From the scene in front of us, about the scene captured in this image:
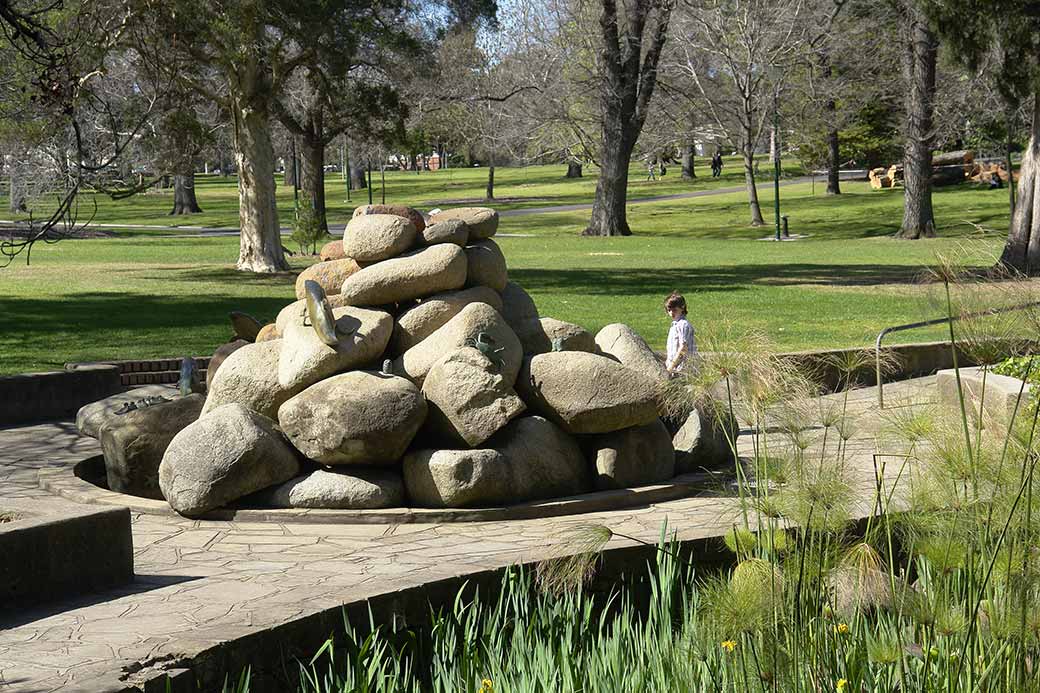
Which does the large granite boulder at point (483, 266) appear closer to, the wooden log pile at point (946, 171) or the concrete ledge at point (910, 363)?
the concrete ledge at point (910, 363)

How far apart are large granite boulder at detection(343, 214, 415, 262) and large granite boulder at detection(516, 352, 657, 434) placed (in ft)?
5.31

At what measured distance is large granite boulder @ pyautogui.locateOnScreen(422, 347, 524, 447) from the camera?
9.16 metres

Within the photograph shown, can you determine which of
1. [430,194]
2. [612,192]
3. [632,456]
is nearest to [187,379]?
[632,456]

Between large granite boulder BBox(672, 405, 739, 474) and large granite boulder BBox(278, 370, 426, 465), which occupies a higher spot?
large granite boulder BBox(278, 370, 426, 465)

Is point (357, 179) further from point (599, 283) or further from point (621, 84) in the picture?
point (599, 283)

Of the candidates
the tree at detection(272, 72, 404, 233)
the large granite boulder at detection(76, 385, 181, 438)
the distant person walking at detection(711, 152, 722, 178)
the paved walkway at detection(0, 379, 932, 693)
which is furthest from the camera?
the distant person walking at detection(711, 152, 722, 178)

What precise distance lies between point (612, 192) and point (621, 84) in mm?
3531

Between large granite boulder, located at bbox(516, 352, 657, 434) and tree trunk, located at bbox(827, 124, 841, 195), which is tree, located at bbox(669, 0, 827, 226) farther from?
large granite boulder, located at bbox(516, 352, 657, 434)

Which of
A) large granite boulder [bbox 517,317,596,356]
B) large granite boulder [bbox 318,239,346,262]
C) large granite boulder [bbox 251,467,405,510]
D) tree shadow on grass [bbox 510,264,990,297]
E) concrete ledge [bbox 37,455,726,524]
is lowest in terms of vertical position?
tree shadow on grass [bbox 510,264,990,297]

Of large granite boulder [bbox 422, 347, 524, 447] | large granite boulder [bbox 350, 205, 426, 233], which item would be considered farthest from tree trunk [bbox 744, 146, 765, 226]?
large granite boulder [bbox 422, 347, 524, 447]

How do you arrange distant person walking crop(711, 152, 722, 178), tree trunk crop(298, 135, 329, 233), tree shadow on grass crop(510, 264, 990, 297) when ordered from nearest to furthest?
tree shadow on grass crop(510, 264, 990, 297), tree trunk crop(298, 135, 329, 233), distant person walking crop(711, 152, 722, 178)

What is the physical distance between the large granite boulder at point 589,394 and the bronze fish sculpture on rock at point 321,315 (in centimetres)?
136

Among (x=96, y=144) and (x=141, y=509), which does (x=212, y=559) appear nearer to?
(x=141, y=509)

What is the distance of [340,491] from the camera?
9102 mm
